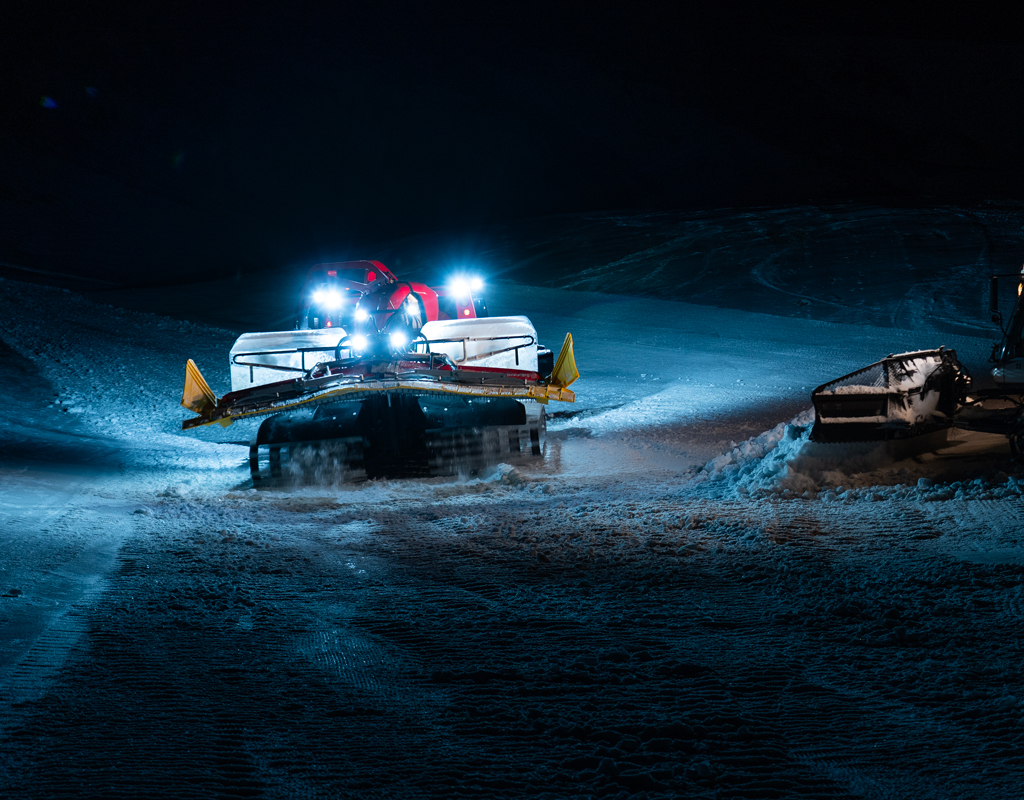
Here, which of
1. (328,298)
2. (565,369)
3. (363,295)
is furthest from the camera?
(328,298)

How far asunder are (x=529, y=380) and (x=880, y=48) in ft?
178

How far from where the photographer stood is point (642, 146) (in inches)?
1897

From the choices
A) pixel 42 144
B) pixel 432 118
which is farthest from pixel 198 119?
pixel 432 118

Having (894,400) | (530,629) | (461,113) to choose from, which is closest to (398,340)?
(894,400)

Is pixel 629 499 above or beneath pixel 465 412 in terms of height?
beneath

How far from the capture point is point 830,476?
632 centimetres

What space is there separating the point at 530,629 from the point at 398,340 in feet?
18.4

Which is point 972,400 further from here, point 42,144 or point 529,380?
point 42,144

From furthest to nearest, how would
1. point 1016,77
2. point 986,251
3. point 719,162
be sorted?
point 1016,77, point 719,162, point 986,251

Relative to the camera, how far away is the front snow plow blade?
21.6 ft

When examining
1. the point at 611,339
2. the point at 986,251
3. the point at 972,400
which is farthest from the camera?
the point at 986,251

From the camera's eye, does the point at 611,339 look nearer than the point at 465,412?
No

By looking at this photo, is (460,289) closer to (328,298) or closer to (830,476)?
(328,298)

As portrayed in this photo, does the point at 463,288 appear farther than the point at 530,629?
Yes
